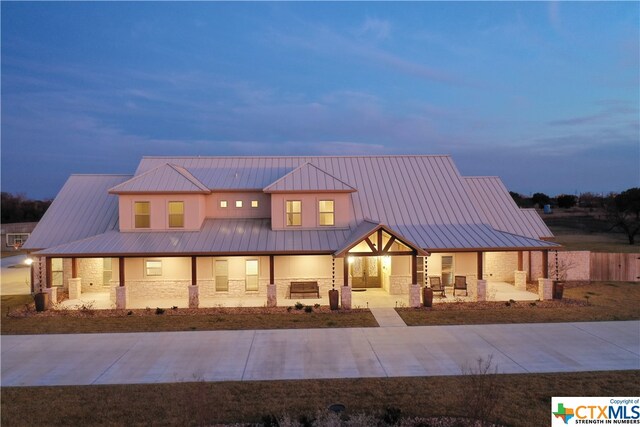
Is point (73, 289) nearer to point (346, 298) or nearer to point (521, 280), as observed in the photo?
point (346, 298)

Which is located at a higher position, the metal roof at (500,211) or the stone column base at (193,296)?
the metal roof at (500,211)

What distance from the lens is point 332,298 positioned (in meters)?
18.1

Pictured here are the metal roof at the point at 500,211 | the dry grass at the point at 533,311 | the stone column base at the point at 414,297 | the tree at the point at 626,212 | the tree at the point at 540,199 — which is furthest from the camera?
the tree at the point at 540,199

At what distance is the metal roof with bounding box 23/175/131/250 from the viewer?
2123 cm

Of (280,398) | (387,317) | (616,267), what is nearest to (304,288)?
(387,317)

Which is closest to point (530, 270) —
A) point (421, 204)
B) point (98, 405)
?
point (421, 204)

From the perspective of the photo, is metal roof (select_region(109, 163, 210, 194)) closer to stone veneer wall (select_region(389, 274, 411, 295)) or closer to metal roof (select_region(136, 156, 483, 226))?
metal roof (select_region(136, 156, 483, 226))

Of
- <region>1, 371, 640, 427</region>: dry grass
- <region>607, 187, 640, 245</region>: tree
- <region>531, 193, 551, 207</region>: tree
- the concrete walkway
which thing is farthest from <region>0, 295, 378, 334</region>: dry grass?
<region>531, 193, 551, 207</region>: tree

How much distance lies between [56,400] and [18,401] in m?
0.87

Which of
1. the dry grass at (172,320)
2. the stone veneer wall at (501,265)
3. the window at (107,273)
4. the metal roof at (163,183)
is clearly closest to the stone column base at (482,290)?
the stone veneer wall at (501,265)

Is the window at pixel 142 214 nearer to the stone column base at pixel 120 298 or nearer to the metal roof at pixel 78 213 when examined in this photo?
the metal roof at pixel 78 213

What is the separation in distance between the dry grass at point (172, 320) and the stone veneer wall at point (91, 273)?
3.40 meters

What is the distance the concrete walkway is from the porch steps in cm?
70

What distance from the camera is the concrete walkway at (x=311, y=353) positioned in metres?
11.4
